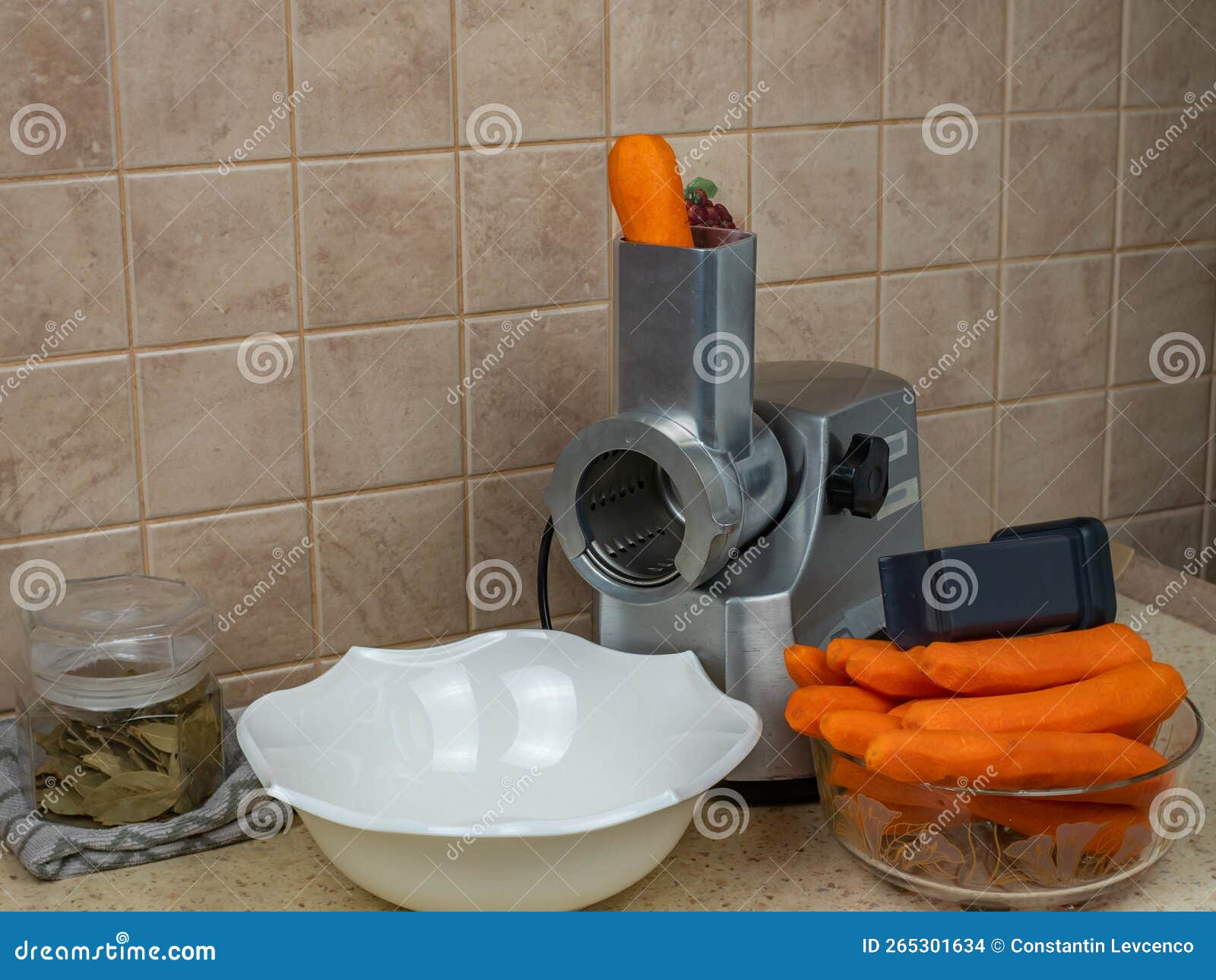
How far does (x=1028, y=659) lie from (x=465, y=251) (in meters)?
0.52

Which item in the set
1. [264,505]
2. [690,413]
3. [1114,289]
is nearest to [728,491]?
[690,413]

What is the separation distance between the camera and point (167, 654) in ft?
3.16

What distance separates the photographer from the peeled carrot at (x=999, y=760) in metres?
0.84

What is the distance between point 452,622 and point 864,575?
0.35m

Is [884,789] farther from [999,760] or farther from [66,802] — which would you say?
[66,802]

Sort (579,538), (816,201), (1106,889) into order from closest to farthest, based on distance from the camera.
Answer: (1106,889) < (579,538) < (816,201)

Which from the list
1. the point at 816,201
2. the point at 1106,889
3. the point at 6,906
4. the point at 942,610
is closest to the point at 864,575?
the point at 942,610

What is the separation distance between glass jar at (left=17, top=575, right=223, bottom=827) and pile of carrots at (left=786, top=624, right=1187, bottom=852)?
0.40m

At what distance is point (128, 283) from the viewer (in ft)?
3.35

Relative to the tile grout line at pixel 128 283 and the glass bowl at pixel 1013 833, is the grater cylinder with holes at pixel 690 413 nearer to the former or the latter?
the glass bowl at pixel 1013 833

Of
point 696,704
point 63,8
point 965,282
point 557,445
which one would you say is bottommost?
point 696,704

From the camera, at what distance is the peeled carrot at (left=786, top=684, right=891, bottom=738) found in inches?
35.4

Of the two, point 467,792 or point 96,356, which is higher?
point 96,356

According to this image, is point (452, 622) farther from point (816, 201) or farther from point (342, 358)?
point (816, 201)
